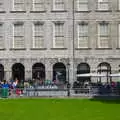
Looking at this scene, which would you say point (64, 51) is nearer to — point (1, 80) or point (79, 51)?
point (79, 51)

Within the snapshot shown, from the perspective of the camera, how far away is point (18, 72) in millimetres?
64938

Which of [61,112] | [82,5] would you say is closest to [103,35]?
[82,5]

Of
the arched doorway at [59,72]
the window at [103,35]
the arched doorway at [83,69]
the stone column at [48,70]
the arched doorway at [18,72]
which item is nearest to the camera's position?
the window at [103,35]

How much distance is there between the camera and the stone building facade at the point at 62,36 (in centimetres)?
6353

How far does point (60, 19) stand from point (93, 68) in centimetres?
655

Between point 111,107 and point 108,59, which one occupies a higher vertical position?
point 108,59

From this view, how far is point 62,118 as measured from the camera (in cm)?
3098

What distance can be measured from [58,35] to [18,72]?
6.27m

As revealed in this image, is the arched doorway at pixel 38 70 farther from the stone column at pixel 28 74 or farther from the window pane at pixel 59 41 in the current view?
the window pane at pixel 59 41

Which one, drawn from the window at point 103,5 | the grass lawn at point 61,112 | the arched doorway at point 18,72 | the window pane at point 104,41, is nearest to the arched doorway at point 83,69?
the window pane at point 104,41

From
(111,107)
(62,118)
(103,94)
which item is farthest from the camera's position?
(103,94)

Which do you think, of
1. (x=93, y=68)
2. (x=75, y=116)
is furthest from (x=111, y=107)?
(x=93, y=68)

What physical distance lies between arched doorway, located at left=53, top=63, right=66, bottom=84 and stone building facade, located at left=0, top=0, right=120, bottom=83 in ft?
1.46

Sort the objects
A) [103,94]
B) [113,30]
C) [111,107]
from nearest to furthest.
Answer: [111,107] < [103,94] < [113,30]
